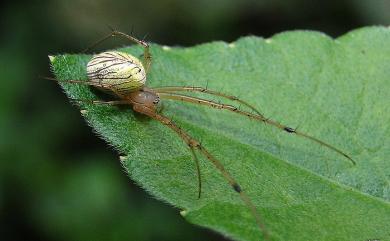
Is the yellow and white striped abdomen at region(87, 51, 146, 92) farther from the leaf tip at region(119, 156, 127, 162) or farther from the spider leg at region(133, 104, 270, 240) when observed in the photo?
the leaf tip at region(119, 156, 127, 162)

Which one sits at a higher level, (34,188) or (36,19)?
(36,19)

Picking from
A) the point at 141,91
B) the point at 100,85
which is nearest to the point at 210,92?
the point at 141,91

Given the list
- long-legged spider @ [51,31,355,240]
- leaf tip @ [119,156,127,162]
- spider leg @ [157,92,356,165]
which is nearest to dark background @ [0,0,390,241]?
long-legged spider @ [51,31,355,240]

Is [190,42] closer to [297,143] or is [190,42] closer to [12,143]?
[12,143]

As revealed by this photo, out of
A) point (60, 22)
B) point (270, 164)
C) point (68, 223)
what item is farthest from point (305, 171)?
point (60, 22)

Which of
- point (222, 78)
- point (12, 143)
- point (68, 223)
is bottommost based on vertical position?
point (68, 223)
